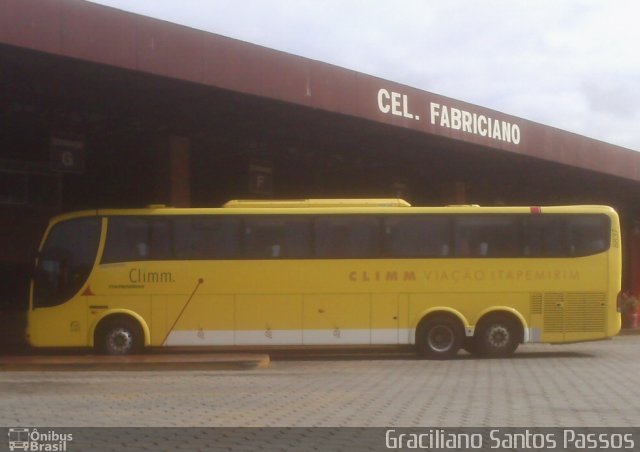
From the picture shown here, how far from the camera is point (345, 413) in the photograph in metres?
12.6

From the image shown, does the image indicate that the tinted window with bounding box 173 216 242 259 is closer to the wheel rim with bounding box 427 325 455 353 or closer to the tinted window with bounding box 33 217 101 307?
the tinted window with bounding box 33 217 101 307

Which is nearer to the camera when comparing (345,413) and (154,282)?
(345,413)

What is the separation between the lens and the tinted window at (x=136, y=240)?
22406mm

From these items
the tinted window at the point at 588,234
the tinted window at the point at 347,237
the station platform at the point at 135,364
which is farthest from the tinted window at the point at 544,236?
the station platform at the point at 135,364

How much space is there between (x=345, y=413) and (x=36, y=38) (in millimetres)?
9925

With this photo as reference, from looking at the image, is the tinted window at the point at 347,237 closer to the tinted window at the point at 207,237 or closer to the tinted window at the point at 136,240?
the tinted window at the point at 207,237

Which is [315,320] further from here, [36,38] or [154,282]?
[36,38]

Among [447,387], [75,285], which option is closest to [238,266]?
[75,285]

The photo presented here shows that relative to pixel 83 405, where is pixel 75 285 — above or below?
above

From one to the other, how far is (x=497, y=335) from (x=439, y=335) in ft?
3.89

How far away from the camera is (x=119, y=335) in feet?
73.4

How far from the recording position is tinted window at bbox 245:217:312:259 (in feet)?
74.4
